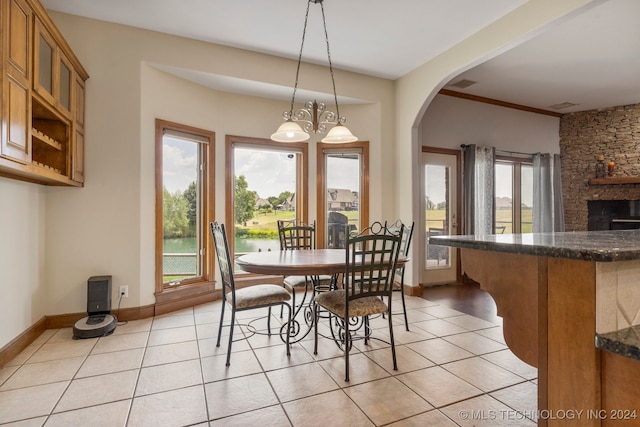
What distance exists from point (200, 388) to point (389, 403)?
3.99ft

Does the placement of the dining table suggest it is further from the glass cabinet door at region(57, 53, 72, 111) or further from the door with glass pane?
the door with glass pane

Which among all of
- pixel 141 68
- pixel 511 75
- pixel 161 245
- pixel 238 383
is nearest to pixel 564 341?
pixel 238 383

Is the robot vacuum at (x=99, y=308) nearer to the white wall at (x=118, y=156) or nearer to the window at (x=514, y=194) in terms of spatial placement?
the white wall at (x=118, y=156)

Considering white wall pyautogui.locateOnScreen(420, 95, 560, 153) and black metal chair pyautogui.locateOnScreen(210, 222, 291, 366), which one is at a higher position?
white wall pyautogui.locateOnScreen(420, 95, 560, 153)

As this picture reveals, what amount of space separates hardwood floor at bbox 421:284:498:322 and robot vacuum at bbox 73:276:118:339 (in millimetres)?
3688

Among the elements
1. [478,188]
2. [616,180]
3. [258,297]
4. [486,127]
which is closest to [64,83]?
[258,297]

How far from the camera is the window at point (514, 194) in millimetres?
5852

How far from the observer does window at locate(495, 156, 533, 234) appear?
5.85 m

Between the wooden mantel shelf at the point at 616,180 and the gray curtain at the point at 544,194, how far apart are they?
0.62 metres

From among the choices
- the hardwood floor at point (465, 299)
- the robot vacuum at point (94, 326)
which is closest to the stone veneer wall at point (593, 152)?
the hardwood floor at point (465, 299)

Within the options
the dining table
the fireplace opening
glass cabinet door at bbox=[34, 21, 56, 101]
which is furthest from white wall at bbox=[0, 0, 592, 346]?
the fireplace opening

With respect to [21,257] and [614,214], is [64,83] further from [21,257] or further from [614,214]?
[614,214]

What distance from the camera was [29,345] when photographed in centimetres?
280

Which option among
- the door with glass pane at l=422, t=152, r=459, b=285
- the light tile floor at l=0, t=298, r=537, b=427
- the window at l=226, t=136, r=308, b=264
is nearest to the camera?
the light tile floor at l=0, t=298, r=537, b=427
